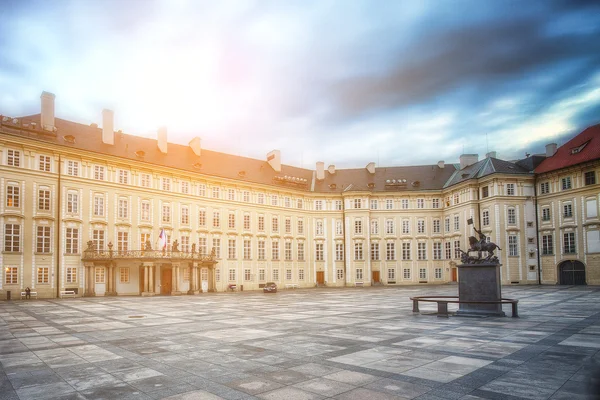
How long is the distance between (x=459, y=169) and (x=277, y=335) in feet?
228

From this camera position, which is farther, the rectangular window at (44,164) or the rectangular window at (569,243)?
the rectangular window at (569,243)

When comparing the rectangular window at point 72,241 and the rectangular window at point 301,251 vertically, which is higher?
the rectangular window at point 72,241

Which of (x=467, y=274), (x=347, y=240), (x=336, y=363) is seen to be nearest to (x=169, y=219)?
(x=347, y=240)

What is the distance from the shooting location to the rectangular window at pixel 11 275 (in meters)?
44.2

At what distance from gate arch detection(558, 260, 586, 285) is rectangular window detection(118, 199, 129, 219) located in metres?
58.0

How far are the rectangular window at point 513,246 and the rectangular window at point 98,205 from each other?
55.6 meters

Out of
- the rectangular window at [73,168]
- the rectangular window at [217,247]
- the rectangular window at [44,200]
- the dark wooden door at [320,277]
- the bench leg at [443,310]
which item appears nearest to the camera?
the bench leg at [443,310]

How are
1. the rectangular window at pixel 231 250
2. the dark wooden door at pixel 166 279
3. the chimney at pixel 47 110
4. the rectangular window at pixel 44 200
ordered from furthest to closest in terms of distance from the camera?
the rectangular window at pixel 231 250 → the dark wooden door at pixel 166 279 → the chimney at pixel 47 110 → the rectangular window at pixel 44 200

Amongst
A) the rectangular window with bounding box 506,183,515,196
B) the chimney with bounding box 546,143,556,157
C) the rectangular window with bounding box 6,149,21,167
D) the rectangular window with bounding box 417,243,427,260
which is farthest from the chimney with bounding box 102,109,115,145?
the chimney with bounding box 546,143,556,157

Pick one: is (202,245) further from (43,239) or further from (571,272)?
(571,272)

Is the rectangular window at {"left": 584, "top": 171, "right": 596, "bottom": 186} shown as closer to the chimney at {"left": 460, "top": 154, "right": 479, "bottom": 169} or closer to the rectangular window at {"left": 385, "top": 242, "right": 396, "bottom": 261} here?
the chimney at {"left": 460, "top": 154, "right": 479, "bottom": 169}

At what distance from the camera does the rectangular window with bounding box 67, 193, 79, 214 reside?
1963 inches

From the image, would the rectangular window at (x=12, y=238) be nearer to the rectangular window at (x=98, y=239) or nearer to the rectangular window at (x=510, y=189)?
the rectangular window at (x=98, y=239)

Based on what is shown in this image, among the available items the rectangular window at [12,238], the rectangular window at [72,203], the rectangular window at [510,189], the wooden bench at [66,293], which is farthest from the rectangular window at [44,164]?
the rectangular window at [510,189]
